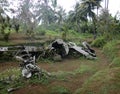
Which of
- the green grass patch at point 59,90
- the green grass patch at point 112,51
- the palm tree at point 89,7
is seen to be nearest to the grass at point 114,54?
the green grass patch at point 112,51

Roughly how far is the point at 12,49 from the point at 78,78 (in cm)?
861

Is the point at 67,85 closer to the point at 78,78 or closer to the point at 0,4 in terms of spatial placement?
the point at 78,78

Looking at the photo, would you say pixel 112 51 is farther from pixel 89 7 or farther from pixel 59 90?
pixel 89 7

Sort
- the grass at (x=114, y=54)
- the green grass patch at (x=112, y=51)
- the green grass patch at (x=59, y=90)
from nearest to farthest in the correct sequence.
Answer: the green grass patch at (x=59, y=90) < the grass at (x=114, y=54) < the green grass patch at (x=112, y=51)

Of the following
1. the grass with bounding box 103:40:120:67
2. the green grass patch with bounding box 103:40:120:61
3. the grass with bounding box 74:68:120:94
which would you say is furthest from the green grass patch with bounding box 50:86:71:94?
the green grass patch with bounding box 103:40:120:61

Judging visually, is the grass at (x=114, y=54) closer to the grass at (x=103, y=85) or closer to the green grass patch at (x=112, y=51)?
the green grass patch at (x=112, y=51)

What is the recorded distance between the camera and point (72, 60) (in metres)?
15.7

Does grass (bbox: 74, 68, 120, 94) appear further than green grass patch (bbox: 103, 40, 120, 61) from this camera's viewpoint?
No

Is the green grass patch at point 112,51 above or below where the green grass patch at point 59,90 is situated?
above

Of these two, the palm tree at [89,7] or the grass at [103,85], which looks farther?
the palm tree at [89,7]

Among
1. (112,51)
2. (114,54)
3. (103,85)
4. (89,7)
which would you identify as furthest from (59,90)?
(89,7)

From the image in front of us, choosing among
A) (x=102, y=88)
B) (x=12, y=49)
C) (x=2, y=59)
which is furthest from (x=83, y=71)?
(x=12, y=49)

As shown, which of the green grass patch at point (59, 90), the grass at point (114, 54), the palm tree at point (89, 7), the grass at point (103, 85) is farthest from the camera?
the palm tree at point (89, 7)

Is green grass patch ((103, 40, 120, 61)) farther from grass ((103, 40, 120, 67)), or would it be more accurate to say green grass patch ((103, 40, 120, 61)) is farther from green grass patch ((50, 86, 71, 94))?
green grass patch ((50, 86, 71, 94))
